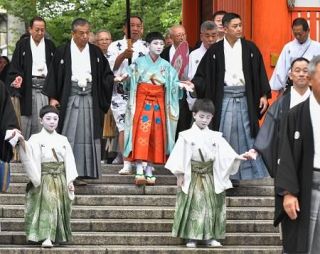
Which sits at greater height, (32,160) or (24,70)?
(24,70)

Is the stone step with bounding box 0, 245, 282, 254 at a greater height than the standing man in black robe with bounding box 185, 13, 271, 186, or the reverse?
the standing man in black robe with bounding box 185, 13, 271, 186

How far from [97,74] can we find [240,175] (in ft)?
6.80

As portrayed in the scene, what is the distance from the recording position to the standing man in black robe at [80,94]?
13289 mm

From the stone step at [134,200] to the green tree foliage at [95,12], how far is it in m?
16.9

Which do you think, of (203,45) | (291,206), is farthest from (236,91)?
(291,206)

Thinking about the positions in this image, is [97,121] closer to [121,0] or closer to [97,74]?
[97,74]

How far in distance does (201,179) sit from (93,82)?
2.25 meters

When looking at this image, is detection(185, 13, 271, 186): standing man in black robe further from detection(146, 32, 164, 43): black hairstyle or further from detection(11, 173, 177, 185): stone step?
detection(11, 173, 177, 185): stone step

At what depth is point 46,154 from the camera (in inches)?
462

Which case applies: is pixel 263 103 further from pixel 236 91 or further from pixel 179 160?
pixel 179 160

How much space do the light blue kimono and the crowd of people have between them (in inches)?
0.5

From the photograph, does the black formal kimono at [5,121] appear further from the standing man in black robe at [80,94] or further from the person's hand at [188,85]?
the person's hand at [188,85]

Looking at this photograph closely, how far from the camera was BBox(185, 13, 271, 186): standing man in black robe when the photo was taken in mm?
13242

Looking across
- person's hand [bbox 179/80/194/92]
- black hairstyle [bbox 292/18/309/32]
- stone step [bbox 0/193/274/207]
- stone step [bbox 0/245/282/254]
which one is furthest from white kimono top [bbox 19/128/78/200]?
black hairstyle [bbox 292/18/309/32]
